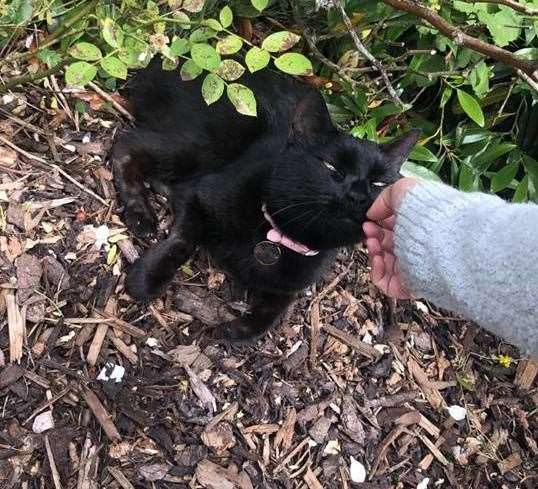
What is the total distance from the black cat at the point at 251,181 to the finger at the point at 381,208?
12cm

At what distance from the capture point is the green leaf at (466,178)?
2.75 meters

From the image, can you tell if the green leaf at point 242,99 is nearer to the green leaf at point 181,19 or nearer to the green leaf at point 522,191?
the green leaf at point 181,19

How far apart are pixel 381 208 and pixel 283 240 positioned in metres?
0.45

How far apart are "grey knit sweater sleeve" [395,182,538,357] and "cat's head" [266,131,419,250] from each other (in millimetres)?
365

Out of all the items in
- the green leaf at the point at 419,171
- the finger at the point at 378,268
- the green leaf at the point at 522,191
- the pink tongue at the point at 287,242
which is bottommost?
the green leaf at the point at 522,191

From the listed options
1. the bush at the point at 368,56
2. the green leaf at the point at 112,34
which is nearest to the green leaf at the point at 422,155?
the bush at the point at 368,56

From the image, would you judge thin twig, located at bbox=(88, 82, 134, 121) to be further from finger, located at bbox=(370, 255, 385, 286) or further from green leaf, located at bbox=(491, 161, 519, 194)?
green leaf, located at bbox=(491, 161, 519, 194)

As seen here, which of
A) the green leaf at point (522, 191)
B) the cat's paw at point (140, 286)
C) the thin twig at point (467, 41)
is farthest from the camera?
the green leaf at point (522, 191)

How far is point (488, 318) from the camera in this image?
1.49 meters

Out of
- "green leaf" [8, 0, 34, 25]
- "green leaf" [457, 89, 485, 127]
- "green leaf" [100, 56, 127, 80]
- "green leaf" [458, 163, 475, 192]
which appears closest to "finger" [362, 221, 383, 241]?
"green leaf" [100, 56, 127, 80]

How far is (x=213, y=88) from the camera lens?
5.86ft

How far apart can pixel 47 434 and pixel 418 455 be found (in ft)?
4.02

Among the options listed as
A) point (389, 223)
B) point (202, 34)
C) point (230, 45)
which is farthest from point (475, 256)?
point (202, 34)

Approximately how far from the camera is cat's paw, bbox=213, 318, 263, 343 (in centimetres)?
227
